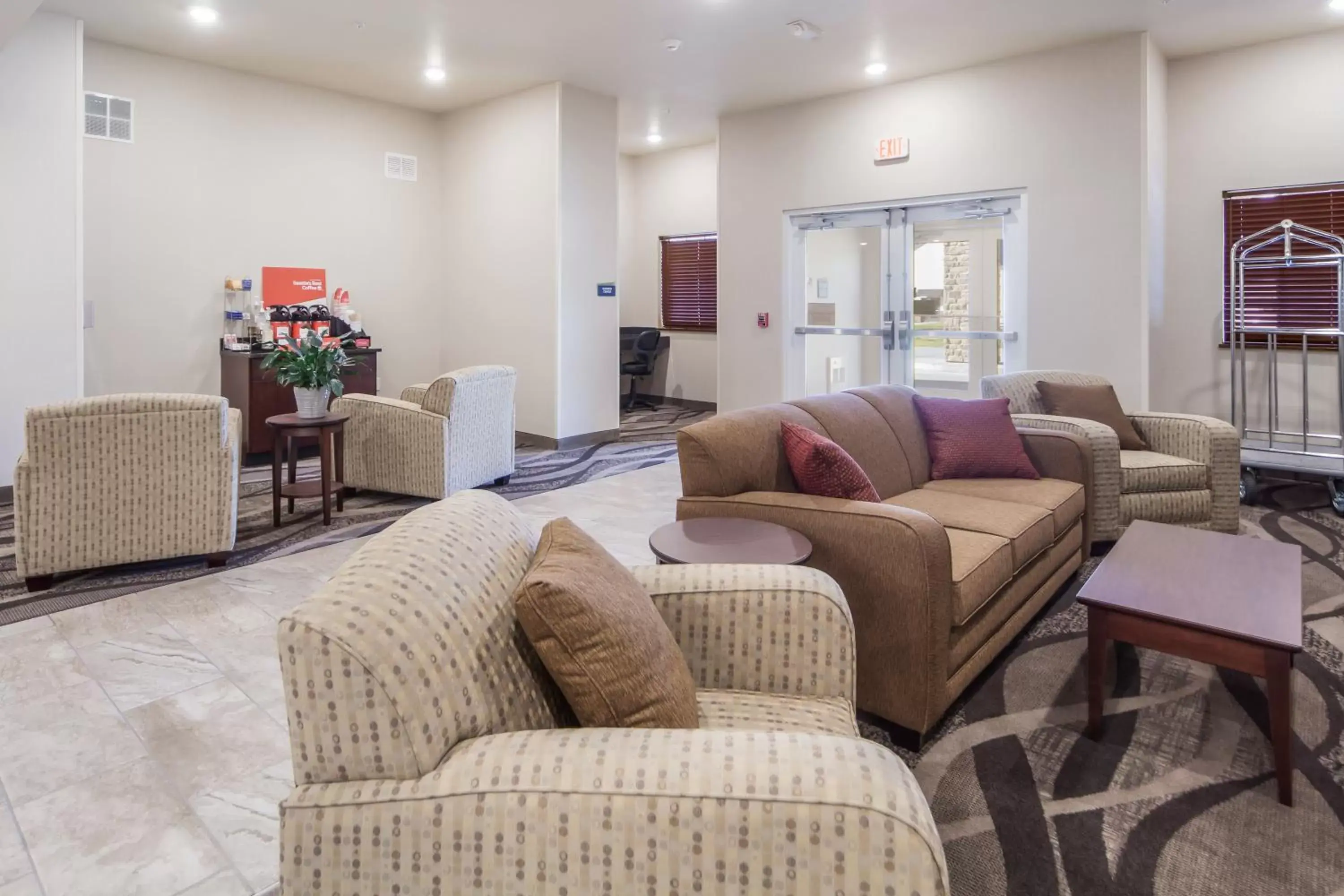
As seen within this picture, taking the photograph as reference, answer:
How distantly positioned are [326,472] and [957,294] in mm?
4860

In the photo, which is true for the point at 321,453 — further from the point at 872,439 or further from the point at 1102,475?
the point at 1102,475

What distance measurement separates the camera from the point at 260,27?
5.56 metres

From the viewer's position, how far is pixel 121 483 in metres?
3.55

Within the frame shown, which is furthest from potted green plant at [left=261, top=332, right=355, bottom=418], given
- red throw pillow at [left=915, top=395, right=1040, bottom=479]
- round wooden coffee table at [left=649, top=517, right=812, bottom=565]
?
red throw pillow at [left=915, top=395, right=1040, bottom=479]

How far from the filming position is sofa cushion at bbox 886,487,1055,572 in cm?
275

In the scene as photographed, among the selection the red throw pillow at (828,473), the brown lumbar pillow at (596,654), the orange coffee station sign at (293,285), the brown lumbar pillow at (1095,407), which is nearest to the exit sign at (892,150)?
→ the brown lumbar pillow at (1095,407)

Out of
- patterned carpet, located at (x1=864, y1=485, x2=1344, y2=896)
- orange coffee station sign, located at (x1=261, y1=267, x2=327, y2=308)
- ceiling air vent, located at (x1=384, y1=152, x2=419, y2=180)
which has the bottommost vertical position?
patterned carpet, located at (x1=864, y1=485, x2=1344, y2=896)

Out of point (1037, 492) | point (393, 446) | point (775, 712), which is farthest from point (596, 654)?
point (393, 446)

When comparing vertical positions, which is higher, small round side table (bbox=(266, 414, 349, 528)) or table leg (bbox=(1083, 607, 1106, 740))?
small round side table (bbox=(266, 414, 349, 528))

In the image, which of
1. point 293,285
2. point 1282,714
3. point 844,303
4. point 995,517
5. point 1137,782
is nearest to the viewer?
point 1282,714

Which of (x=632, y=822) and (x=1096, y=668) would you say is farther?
(x=1096, y=668)

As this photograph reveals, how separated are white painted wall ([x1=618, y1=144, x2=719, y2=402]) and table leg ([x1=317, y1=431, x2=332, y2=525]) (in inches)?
223

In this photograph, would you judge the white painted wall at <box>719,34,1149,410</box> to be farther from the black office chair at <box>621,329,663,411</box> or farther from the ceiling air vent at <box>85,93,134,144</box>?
the ceiling air vent at <box>85,93,134,144</box>

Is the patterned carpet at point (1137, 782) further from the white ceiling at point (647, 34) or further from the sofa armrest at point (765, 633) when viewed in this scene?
the white ceiling at point (647, 34)
